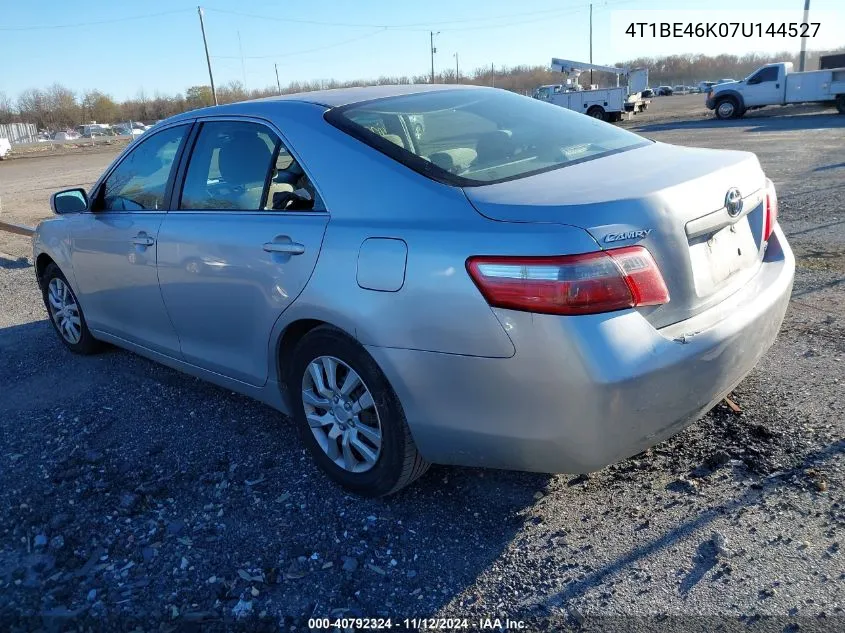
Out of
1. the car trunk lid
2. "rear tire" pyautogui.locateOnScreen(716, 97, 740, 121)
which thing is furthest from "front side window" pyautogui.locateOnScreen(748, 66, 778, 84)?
the car trunk lid

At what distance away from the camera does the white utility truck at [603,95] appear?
34.8 metres

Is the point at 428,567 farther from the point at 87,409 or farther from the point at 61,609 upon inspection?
the point at 87,409

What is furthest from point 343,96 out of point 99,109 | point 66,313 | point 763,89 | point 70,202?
point 99,109

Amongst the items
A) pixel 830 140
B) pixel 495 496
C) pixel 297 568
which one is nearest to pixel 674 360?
pixel 495 496

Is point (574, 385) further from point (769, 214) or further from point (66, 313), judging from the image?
point (66, 313)

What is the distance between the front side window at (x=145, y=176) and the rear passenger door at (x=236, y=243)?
24 centimetres

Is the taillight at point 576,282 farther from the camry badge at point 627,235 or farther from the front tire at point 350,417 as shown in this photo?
the front tire at point 350,417

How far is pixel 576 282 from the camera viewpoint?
226 cm

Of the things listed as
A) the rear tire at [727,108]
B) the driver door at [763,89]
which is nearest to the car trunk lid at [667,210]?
the rear tire at [727,108]

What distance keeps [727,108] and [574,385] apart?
1285 inches

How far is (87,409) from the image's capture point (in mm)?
4258

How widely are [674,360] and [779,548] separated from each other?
812 millimetres

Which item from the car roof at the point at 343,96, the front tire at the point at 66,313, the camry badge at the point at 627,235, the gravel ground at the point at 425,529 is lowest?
the gravel ground at the point at 425,529

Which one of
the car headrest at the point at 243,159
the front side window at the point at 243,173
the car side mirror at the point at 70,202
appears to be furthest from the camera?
the car side mirror at the point at 70,202
